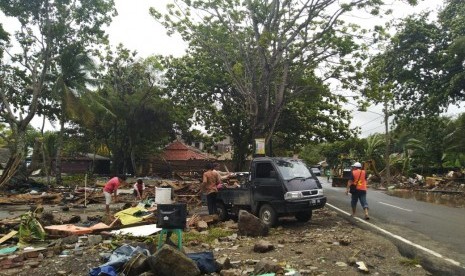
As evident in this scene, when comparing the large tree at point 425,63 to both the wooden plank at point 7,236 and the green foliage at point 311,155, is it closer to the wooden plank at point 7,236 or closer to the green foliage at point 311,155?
the wooden plank at point 7,236

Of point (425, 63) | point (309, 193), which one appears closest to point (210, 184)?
point (309, 193)

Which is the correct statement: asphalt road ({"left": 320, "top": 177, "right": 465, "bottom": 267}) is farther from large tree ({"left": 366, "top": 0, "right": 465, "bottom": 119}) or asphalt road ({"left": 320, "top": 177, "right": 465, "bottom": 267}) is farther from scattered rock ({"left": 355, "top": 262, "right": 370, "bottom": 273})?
large tree ({"left": 366, "top": 0, "right": 465, "bottom": 119})

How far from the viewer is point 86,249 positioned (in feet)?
28.4

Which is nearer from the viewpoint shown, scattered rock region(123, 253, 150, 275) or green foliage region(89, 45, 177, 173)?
scattered rock region(123, 253, 150, 275)

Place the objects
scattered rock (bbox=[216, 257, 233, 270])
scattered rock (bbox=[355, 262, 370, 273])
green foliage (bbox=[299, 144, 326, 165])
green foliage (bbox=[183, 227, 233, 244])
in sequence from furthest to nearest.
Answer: green foliage (bbox=[299, 144, 326, 165]) < green foliage (bbox=[183, 227, 233, 244]) < scattered rock (bbox=[216, 257, 233, 270]) < scattered rock (bbox=[355, 262, 370, 273])

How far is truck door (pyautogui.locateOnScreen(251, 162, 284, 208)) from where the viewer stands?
11328 mm

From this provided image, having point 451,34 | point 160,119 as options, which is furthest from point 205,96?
point 451,34

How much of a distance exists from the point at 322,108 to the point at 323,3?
508 inches

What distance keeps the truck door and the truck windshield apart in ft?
0.77

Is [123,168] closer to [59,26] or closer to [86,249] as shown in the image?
[59,26]

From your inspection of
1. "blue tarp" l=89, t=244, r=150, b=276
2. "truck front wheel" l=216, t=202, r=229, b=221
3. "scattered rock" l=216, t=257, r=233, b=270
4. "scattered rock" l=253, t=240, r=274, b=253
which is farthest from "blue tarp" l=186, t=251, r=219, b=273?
"truck front wheel" l=216, t=202, r=229, b=221

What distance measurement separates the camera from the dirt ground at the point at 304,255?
6.98 m

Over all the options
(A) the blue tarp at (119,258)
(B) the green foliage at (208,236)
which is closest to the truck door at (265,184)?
(B) the green foliage at (208,236)

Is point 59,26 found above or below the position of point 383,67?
above
